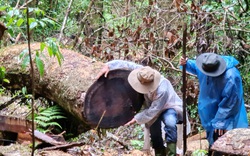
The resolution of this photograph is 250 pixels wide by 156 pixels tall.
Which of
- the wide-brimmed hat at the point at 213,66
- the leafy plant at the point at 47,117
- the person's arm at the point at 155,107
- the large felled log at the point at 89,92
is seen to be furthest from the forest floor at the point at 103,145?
the wide-brimmed hat at the point at 213,66

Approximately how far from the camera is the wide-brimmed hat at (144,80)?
15.0 ft

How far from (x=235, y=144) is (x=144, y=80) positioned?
6.94ft

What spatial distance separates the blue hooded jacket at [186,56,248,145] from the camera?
4.44m

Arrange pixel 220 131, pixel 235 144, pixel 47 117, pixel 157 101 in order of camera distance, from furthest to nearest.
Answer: pixel 47 117 < pixel 157 101 < pixel 220 131 < pixel 235 144

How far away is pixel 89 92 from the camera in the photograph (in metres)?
4.73

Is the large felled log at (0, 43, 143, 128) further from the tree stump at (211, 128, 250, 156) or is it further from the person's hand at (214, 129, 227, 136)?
the tree stump at (211, 128, 250, 156)

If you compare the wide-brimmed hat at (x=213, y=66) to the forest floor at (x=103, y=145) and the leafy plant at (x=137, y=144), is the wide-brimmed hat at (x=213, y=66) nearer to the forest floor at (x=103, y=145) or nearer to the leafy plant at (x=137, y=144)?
the forest floor at (x=103, y=145)

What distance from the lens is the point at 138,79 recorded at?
4.61 meters

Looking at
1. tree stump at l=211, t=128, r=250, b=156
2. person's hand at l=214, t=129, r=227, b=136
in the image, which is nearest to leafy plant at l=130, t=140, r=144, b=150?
person's hand at l=214, t=129, r=227, b=136

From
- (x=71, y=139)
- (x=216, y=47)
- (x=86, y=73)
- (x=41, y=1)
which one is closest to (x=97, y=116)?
(x=86, y=73)

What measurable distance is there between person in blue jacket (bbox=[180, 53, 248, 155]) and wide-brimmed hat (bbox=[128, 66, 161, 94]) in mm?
407

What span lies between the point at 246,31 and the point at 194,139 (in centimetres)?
228

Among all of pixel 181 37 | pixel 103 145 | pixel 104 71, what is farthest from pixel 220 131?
pixel 103 145

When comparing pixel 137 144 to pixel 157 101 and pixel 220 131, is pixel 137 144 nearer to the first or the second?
pixel 157 101
